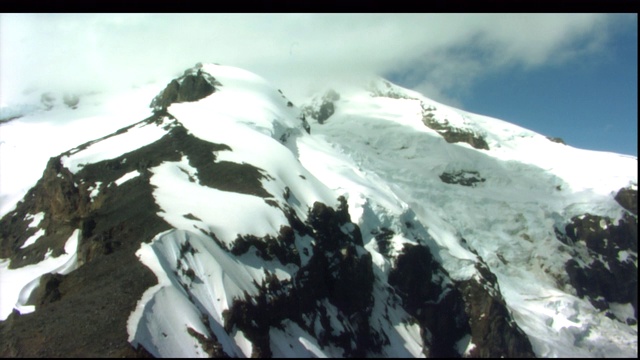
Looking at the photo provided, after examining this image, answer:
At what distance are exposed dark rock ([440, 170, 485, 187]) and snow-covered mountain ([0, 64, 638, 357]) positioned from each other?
1.15 feet

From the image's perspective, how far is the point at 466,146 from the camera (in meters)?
110

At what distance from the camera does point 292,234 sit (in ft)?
148

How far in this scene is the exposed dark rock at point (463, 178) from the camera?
9869 cm

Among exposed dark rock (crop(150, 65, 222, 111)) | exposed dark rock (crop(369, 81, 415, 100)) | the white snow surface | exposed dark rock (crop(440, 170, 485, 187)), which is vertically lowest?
the white snow surface

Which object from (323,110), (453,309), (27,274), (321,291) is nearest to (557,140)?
(323,110)

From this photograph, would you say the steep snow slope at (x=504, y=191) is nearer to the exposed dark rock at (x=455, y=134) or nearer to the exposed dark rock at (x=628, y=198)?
the exposed dark rock at (x=455, y=134)

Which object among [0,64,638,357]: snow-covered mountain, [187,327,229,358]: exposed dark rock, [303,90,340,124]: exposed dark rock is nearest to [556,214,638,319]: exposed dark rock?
[0,64,638,357]: snow-covered mountain

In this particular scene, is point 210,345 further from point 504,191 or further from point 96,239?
point 504,191

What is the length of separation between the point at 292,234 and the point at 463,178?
60.3 metres

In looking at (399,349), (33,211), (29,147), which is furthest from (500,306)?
(29,147)

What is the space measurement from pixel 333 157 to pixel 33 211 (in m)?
34.8

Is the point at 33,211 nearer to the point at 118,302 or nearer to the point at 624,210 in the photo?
the point at 118,302

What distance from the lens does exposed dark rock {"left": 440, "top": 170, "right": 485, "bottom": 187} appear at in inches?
3885

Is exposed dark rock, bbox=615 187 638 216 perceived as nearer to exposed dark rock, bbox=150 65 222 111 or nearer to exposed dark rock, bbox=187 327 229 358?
exposed dark rock, bbox=150 65 222 111
